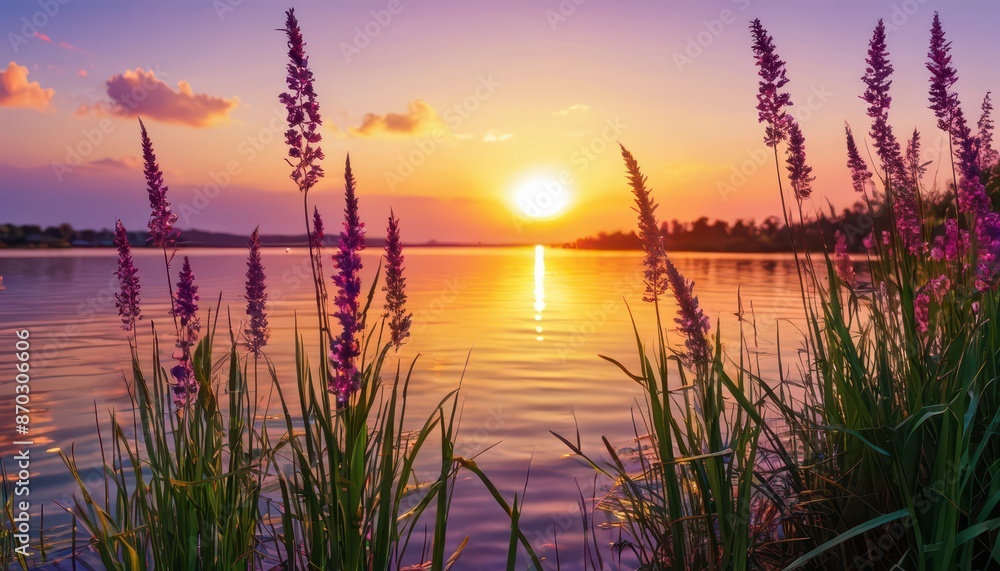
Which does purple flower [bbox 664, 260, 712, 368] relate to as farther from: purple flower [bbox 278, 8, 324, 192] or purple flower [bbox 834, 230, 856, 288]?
purple flower [bbox 834, 230, 856, 288]

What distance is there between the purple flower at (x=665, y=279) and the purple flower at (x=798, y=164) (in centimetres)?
138

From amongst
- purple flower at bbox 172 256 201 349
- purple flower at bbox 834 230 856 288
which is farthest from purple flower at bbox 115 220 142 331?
purple flower at bbox 834 230 856 288

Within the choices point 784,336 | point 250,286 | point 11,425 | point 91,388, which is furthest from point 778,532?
point 784,336

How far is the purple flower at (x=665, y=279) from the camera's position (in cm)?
280

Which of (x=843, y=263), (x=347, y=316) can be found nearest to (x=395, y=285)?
(x=347, y=316)

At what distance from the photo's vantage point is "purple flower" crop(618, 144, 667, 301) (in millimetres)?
2859

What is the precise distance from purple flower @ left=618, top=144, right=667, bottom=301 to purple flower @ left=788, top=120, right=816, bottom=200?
1325mm

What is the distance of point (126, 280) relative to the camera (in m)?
3.82

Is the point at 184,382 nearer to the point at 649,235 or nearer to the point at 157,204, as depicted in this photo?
the point at 157,204

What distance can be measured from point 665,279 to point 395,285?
124 centimetres

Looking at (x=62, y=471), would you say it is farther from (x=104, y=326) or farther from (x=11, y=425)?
(x=104, y=326)

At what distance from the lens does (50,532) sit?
17.3 feet

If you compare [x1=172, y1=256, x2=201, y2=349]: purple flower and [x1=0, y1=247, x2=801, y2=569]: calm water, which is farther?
[x1=0, y1=247, x2=801, y2=569]: calm water

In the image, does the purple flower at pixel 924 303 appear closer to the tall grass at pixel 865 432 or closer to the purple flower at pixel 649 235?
the tall grass at pixel 865 432
